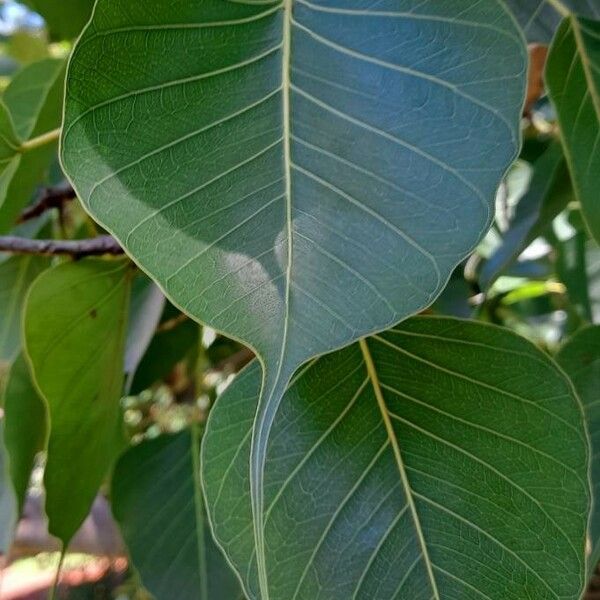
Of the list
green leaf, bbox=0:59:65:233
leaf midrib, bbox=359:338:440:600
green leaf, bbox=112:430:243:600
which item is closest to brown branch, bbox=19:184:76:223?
green leaf, bbox=0:59:65:233

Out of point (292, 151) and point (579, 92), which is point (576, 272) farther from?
point (292, 151)

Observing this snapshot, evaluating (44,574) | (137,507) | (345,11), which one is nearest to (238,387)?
(345,11)

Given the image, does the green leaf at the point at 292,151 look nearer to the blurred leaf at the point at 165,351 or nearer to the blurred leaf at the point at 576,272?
the blurred leaf at the point at 165,351

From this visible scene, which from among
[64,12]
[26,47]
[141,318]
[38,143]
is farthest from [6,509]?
[26,47]

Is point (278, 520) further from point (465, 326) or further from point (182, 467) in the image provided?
point (182, 467)

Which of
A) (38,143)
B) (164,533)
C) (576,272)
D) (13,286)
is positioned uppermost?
(38,143)

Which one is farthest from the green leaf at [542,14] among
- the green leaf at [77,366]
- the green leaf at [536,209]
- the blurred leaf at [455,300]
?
the green leaf at [77,366]
